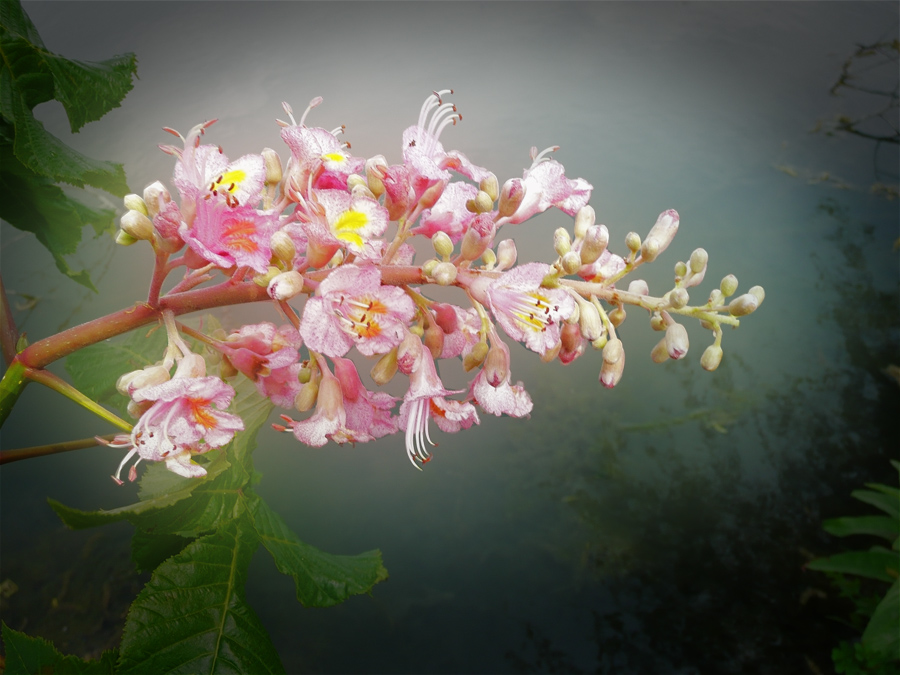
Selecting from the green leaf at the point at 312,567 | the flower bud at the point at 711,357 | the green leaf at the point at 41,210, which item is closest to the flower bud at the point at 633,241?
the flower bud at the point at 711,357

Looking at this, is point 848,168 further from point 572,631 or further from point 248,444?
point 248,444

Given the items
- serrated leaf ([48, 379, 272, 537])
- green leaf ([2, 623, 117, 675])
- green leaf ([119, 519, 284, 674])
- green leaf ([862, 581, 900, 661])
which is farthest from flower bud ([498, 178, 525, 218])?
green leaf ([862, 581, 900, 661])

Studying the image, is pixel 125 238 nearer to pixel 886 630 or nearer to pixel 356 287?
pixel 356 287

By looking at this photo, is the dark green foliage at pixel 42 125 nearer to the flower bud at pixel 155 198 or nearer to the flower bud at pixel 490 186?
the flower bud at pixel 155 198

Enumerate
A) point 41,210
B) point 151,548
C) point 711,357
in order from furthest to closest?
point 41,210 → point 151,548 → point 711,357

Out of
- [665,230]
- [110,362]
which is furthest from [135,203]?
[665,230]
